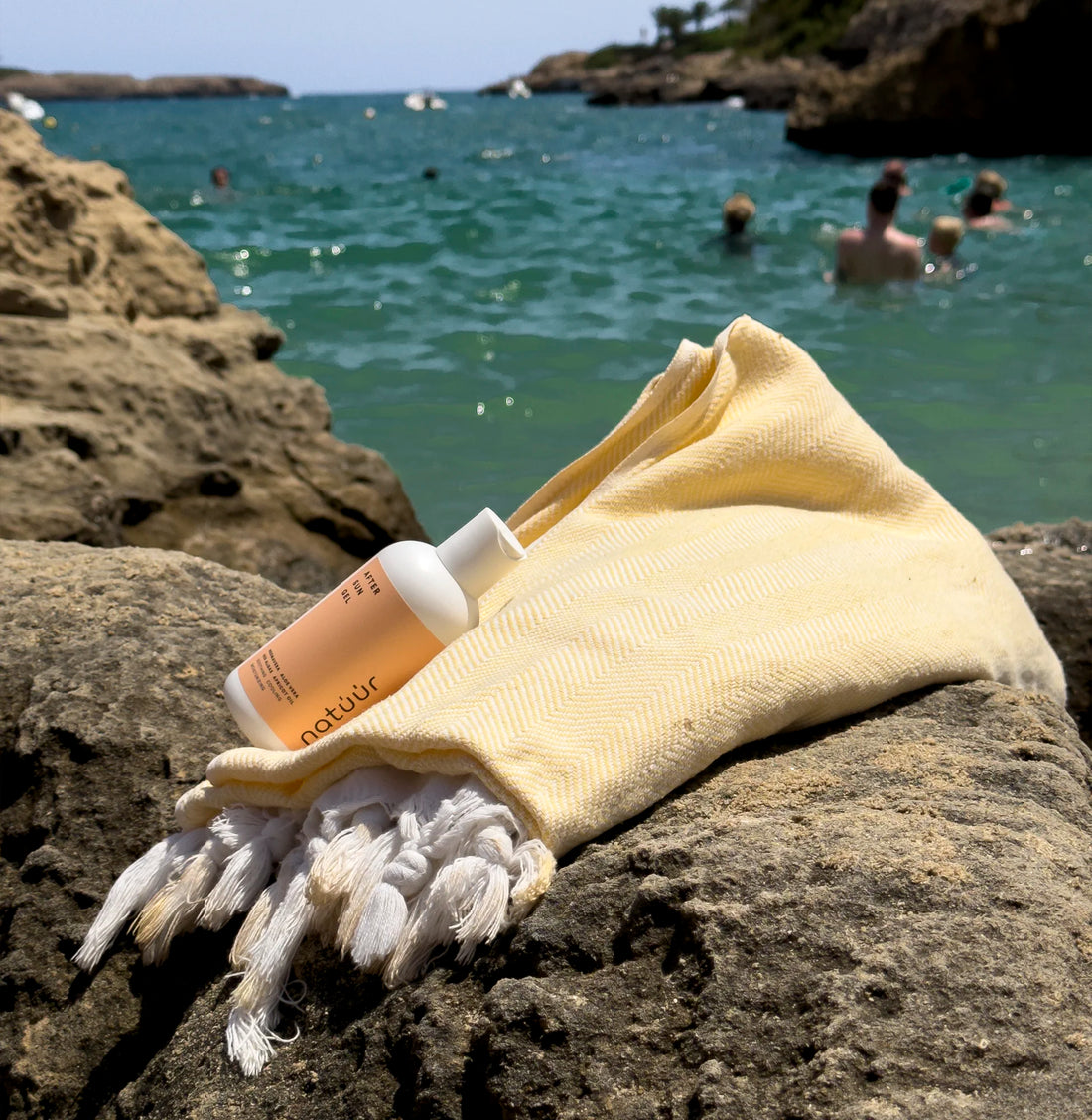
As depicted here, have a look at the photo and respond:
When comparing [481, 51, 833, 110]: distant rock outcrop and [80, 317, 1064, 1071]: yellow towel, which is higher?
[80, 317, 1064, 1071]: yellow towel

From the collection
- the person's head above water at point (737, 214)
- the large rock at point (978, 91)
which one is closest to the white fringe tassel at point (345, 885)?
the person's head above water at point (737, 214)

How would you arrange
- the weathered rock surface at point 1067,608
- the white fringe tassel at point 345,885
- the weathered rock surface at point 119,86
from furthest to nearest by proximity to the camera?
1. the weathered rock surface at point 119,86
2. the weathered rock surface at point 1067,608
3. the white fringe tassel at point 345,885

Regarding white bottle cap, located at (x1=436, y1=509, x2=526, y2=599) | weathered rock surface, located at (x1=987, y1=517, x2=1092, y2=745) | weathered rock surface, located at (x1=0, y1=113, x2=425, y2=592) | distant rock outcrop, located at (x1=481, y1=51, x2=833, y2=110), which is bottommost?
distant rock outcrop, located at (x1=481, y1=51, x2=833, y2=110)

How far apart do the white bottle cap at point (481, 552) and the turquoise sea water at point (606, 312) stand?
12.2 feet

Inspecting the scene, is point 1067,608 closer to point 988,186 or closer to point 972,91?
point 988,186

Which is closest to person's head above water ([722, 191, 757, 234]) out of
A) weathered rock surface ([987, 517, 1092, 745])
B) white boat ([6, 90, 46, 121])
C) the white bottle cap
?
weathered rock surface ([987, 517, 1092, 745])

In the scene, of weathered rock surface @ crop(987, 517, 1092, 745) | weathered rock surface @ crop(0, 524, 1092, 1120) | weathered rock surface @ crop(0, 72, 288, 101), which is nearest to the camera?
weathered rock surface @ crop(0, 524, 1092, 1120)

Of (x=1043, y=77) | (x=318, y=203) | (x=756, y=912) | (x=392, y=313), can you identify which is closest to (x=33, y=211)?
(x=756, y=912)

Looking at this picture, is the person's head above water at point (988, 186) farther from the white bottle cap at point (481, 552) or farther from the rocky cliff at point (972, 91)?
the white bottle cap at point (481, 552)

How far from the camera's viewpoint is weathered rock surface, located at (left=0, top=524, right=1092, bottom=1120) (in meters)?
1.06

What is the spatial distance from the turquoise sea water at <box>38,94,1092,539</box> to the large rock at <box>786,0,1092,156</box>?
11.5ft

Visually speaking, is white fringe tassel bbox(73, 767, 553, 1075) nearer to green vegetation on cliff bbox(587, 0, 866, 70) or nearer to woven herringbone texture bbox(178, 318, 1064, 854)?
woven herringbone texture bbox(178, 318, 1064, 854)

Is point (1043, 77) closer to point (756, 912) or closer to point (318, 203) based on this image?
point (318, 203)

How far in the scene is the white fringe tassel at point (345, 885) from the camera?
1.26 meters
